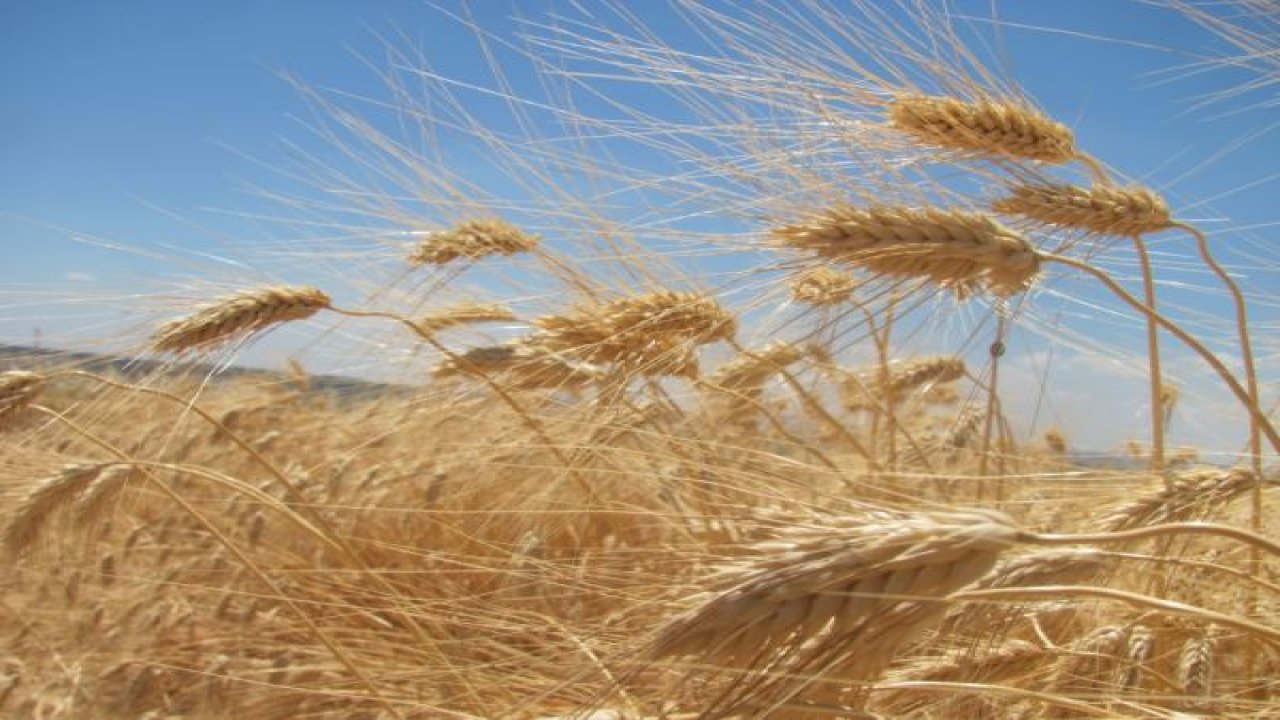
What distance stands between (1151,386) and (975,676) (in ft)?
2.45

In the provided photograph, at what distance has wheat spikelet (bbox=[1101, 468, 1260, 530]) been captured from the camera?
126cm

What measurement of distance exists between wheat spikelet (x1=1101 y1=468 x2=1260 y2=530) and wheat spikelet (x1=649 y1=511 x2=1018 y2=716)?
521mm

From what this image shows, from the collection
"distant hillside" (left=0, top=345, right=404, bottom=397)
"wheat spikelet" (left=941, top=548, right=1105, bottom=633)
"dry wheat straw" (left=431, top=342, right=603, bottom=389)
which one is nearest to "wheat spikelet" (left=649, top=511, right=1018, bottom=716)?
"wheat spikelet" (left=941, top=548, right=1105, bottom=633)

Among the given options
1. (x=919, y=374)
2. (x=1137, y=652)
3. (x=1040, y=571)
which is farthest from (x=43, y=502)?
(x=919, y=374)

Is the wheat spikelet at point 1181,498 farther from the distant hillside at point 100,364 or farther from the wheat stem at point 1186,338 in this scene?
the distant hillside at point 100,364

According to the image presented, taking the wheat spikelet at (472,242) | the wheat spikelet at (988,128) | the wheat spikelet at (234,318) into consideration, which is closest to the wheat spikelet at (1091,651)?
the wheat spikelet at (988,128)

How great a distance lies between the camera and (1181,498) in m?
1.27

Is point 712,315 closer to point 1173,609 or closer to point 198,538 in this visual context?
point 1173,609

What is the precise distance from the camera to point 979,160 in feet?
5.61

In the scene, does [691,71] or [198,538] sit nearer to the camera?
[691,71]

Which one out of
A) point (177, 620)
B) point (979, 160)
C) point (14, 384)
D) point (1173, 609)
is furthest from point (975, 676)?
point (14, 384)

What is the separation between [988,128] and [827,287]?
406 millimetres

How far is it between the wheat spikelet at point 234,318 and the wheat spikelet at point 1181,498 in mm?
1699

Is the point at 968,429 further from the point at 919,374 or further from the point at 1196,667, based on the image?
the point at 1196,667
